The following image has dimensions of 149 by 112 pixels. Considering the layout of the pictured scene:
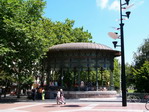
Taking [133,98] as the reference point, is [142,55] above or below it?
above

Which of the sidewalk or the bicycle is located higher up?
the bicycle

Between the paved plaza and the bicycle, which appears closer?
the paved plaza

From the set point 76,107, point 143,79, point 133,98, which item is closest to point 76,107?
point 76,107

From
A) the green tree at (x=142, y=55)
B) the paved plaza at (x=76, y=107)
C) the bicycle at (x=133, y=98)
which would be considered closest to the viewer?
the paved plaza at (x=76, y=107)

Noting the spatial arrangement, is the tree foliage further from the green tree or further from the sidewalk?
the green tree

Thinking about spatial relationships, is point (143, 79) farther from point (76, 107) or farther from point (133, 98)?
point (76, 107)

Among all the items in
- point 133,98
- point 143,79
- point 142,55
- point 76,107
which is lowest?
point 76,107

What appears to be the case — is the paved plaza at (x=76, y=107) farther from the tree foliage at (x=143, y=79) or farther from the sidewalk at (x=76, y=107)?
→ the tree foliage at (x=143, y=79)

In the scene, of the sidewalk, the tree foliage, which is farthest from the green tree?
the sidewalk

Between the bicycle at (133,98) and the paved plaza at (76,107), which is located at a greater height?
the bicycle at (133,98)

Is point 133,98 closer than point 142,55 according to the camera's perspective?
Yes

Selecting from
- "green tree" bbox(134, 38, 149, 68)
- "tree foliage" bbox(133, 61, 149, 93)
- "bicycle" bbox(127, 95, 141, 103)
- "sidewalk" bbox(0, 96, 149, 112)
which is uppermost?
"green tree" bbox(134, 38, 149, 68)

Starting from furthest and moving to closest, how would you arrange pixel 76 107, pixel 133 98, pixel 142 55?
pixel 142 55 < pixel 133 98 < pixel 76 107

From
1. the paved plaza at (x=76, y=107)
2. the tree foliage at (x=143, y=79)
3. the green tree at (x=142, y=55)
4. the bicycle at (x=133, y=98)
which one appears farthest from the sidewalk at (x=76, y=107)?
the green tree at (x=142, y=55)
